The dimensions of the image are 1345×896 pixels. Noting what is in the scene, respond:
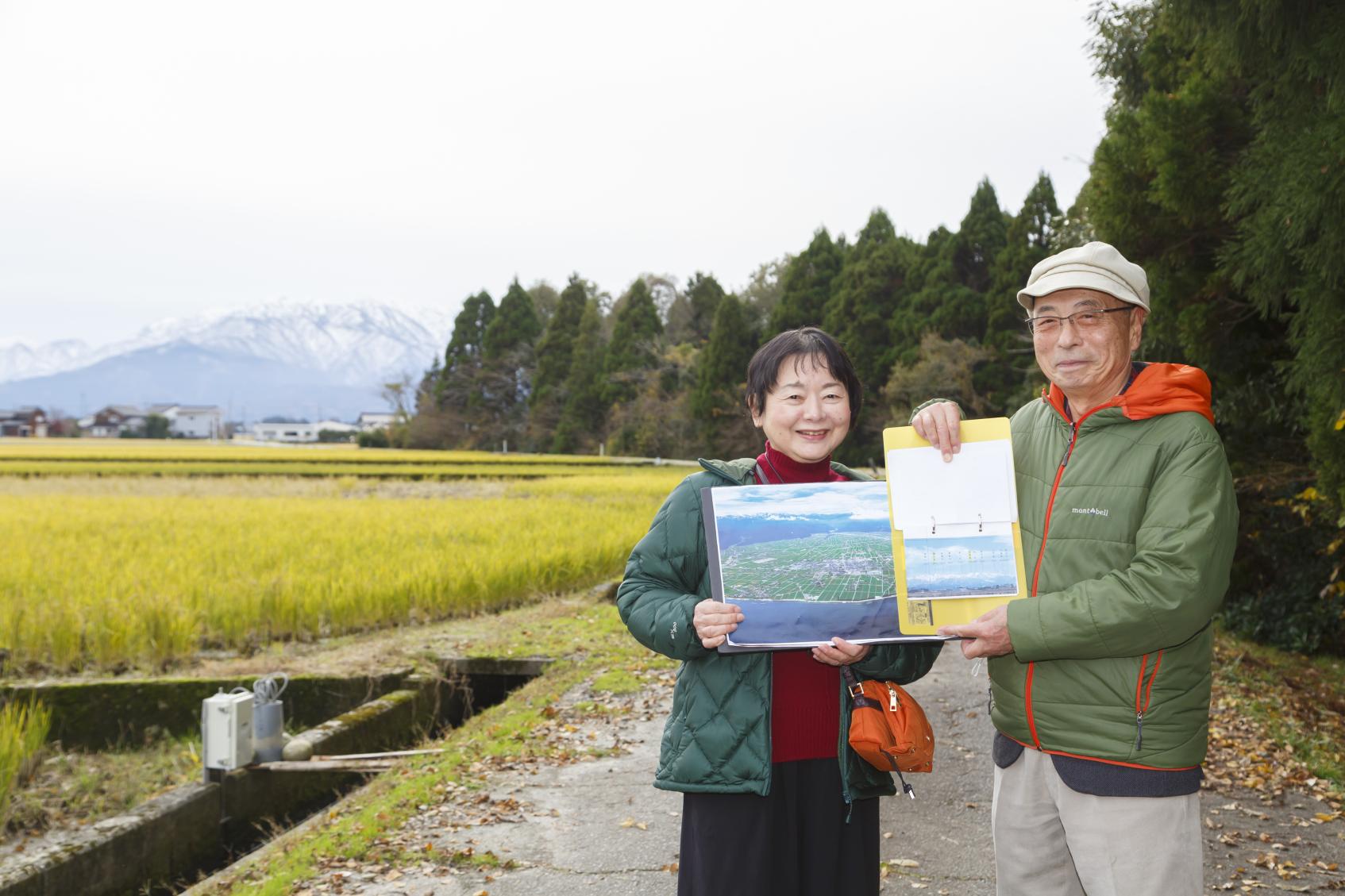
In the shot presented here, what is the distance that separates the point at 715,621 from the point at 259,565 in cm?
901

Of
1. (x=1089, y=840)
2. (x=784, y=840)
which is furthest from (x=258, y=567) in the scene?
(x=1089, y=840)

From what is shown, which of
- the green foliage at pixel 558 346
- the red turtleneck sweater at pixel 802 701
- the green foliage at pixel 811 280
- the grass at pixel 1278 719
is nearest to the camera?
the red turtleneck sweater at pixel 802 701

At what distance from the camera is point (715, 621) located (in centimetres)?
204

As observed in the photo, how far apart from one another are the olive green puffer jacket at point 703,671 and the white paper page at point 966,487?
325mm

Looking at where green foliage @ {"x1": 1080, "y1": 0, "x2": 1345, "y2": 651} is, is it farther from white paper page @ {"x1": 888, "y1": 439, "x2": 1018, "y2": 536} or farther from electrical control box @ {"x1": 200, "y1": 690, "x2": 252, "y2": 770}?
electrical control box @ {"x1": 200, "y1": 690, "x2": 252, "y2": 770}

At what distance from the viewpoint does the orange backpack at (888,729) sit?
2062 millimetres

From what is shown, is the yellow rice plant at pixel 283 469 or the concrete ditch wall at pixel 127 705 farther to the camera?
the yellow rice plant at pixel 283 469

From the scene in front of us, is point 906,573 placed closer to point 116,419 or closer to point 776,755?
point 776,755

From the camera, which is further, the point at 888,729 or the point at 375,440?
the point at 375,440

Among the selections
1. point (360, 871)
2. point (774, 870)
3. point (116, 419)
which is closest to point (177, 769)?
point (360, 871)

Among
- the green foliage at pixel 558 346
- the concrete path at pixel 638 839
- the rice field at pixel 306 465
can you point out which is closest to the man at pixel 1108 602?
the concrete path at pixel 638 839

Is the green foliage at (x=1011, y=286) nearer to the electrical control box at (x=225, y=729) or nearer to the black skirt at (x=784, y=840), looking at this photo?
the electrical control box at (x=225, y=729)

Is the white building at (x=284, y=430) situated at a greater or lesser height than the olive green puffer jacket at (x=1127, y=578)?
greater

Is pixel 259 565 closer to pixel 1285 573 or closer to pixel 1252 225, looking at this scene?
pixel 1252 225
